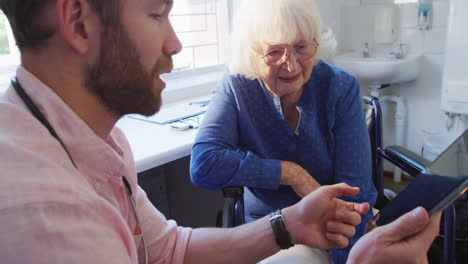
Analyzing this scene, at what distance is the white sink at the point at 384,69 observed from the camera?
258cm

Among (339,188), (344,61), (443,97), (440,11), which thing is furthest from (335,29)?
(339,188)

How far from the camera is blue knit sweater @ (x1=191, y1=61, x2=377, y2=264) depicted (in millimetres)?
1243

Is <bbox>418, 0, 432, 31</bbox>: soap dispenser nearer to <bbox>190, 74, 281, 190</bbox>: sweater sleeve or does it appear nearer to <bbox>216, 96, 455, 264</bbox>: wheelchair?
<bbox>216, 96, 455, 264</bbox>: wheelchair

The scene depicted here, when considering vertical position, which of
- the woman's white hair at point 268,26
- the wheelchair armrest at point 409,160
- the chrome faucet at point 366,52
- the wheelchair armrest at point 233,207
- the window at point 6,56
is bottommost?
the wheelchair armrest at point 233,207

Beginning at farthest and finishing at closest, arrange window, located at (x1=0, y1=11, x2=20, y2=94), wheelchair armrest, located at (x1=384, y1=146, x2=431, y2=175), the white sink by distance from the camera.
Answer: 1. the white sink
2. window, located at (x1=0, y1=11, x2=20, y2=94)
3. wheelchair armrest, located at (x1=384, y1=146, x2=431, y2=175)

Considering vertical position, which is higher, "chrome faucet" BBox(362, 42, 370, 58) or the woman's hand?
"chrome faucet" BBox(362, 42, 370, 58)

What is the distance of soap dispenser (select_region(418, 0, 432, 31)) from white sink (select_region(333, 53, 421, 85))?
0.70 feet

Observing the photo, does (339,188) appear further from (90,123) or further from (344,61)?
(344,61)

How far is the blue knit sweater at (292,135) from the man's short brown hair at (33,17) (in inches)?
26.1

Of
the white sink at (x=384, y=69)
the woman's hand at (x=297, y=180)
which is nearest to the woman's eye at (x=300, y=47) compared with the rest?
the woman's hand at (x=297, y=180)

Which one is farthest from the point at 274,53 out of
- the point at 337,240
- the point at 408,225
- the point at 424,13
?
the point at 424,13

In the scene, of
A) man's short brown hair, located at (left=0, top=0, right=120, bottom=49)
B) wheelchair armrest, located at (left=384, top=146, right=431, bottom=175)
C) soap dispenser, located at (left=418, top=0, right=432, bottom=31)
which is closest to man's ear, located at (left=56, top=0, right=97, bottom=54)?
man's short brown hair, located at (left=0, top=0, right=120, bottom=49)

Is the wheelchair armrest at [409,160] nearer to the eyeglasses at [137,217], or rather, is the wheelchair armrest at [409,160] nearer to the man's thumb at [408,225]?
the man's thumb at [408,225]

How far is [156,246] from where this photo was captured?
91 cm
